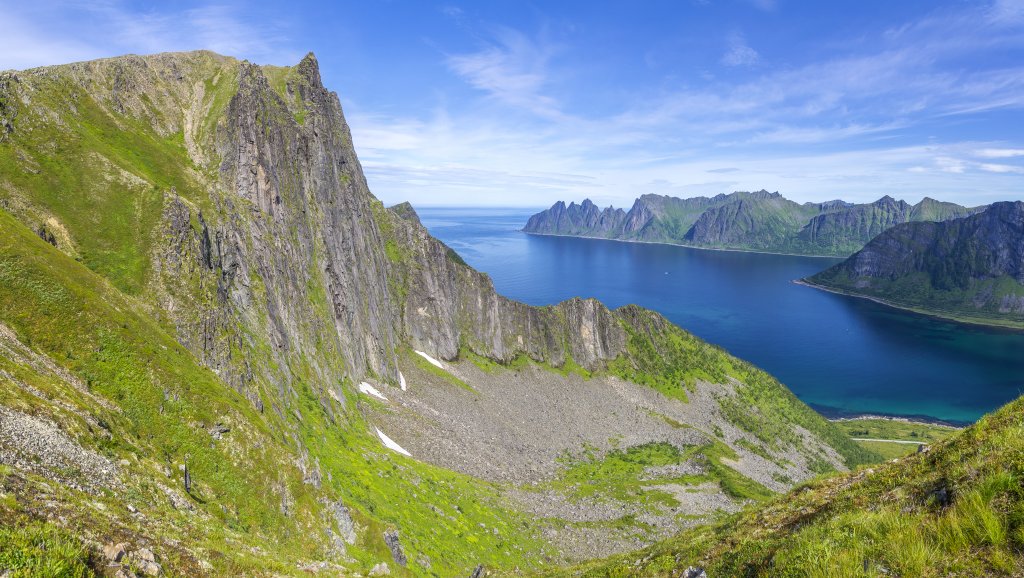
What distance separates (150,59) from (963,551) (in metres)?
106

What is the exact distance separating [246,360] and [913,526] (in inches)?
1716

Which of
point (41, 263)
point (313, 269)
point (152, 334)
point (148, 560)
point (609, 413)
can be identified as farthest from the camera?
point (609, 413)

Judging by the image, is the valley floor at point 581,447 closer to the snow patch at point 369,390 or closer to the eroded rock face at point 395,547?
the snow patch at point 369,390

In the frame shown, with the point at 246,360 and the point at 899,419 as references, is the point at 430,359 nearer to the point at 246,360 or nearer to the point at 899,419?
the point at 246,360

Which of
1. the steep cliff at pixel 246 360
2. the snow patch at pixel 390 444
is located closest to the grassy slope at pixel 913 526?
the steep cliff at pixel 246 360

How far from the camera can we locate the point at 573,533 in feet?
174

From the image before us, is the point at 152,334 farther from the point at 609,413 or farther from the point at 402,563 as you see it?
the point at 609,413

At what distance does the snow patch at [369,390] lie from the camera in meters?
71.6

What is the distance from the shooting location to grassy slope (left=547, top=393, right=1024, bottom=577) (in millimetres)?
7898

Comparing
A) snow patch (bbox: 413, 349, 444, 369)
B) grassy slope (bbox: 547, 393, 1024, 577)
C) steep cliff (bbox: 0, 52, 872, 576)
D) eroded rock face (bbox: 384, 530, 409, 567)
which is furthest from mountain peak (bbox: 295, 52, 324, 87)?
grassy slope (bbox: 547, 393, 1024, 577)

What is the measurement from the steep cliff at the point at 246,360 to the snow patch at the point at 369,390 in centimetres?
107

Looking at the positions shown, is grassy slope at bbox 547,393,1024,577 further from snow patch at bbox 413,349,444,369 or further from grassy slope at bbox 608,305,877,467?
grassy slope at bbox 608,305,877,467

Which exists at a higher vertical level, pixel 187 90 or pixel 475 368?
pixel 187 90

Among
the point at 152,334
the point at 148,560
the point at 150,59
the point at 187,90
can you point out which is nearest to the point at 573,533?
the point at 152,334
